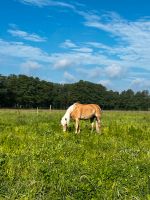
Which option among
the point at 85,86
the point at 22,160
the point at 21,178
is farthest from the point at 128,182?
the point at 85,86

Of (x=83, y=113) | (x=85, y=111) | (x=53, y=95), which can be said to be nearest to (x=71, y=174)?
(x=83, y=113)

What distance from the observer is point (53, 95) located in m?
142

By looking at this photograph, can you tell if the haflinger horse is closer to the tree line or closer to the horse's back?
the horse's back

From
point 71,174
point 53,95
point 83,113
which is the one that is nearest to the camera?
point 71,174

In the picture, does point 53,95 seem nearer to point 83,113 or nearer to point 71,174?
point 83,113

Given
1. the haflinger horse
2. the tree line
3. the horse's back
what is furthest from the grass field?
the tree line

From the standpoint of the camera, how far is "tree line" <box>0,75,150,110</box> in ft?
406

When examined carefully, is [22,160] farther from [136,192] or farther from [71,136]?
[71,136]

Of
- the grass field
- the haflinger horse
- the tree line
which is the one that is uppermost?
the tree line

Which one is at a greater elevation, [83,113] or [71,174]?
[83,113]

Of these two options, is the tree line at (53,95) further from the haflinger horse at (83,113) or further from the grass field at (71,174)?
the grass field at (71,174)

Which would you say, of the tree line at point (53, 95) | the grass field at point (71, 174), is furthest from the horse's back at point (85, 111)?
the tree line at point (53, 95)

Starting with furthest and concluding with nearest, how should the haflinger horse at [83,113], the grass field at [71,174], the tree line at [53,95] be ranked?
the tree line at [53,95], the haflinger horse at [83,113], the grass field at [71,174]

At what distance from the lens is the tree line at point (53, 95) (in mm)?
123606
